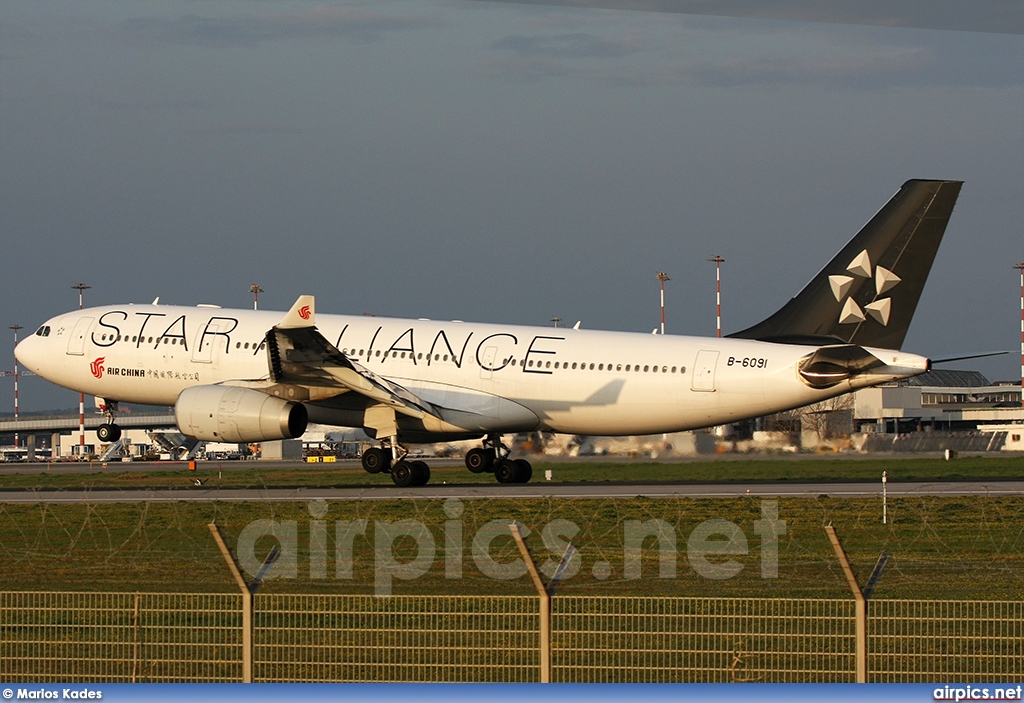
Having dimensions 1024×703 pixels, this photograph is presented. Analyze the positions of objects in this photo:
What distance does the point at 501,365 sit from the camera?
42469 mm

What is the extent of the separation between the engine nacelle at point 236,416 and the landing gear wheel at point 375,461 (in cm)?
276

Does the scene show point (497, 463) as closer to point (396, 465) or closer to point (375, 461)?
point (396, 465)

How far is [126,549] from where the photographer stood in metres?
26.0

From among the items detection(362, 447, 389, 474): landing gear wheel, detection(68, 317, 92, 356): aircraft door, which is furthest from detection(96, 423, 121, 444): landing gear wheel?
detection(362, 447, 389, 474): landing gear wheel

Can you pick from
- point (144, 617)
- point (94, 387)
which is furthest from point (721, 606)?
point (94, 387)

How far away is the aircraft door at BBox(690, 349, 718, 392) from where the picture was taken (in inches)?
1585

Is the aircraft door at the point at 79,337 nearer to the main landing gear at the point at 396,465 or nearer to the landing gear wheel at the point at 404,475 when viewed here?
the main landing gear at the point at 396,465

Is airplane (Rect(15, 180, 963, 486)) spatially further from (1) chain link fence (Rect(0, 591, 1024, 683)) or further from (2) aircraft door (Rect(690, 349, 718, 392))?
(1) chain link fence (Rect(0, 591, 1024, 683))

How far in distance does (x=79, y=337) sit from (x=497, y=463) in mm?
14726

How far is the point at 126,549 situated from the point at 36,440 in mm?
163536

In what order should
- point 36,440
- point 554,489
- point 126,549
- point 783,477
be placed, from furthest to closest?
point 36,440 < point 783,477 < point 554,489 < point 126,549

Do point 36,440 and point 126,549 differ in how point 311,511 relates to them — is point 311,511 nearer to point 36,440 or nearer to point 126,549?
point 126,549

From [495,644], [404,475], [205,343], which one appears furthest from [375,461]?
[495,644]

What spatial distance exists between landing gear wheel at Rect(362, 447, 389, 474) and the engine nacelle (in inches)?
108
